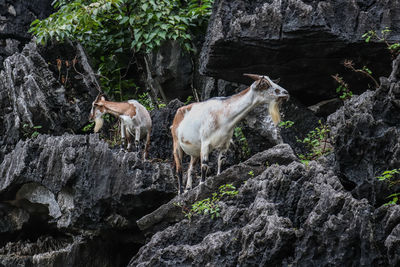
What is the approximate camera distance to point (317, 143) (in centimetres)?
1064

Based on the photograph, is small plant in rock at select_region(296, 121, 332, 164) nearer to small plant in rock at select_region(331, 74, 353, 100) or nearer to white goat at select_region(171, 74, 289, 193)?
small plant in rock at select_region(331, 74, 353, 100)

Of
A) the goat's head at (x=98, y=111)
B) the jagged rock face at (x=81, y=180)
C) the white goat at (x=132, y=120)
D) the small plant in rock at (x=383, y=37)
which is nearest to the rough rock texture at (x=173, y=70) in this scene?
the goat's head at (x=98, y=111)

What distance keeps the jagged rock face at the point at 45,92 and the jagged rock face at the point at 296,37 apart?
10.2 ft

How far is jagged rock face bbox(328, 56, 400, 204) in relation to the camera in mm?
7234

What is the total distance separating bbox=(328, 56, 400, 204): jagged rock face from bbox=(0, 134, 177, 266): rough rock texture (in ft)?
10.7

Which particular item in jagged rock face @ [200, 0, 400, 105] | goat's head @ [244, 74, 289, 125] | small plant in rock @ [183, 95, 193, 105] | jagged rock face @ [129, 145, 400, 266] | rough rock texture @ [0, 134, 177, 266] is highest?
jagged rock face @ [200, 0, 400, 105]

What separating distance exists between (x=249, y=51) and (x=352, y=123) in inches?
143

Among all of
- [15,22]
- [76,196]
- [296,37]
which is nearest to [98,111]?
[76,196]

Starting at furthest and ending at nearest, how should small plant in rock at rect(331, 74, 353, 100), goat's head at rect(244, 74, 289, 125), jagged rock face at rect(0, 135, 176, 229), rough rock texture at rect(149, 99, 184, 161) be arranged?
rough rock texture at rect(149, 99, 184, 161)
small plant in rock at rect(331, 74, 353, 100)
jagged rock face at rect(0, 135, 176, 229)
goat's head at rect(244, 74, 289, 125)

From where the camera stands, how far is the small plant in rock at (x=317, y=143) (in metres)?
10.0

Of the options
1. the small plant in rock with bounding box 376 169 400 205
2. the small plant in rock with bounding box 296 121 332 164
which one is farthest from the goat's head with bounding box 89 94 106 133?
the small plant in rock with bounding box 376 169 400 205

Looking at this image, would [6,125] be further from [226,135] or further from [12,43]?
[226,135]

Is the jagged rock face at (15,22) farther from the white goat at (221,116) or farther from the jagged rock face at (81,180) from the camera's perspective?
the white goat at (221,116)

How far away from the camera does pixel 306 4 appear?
33.8 ft
